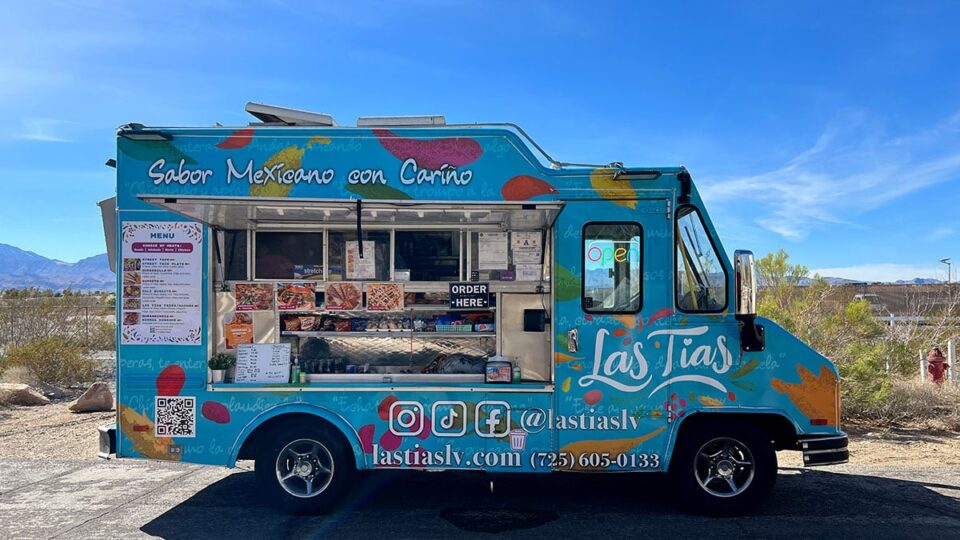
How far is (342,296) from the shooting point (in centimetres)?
592

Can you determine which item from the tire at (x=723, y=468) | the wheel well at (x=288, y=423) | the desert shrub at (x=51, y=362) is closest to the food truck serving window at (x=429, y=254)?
the wheel well at (x=288, y=423)

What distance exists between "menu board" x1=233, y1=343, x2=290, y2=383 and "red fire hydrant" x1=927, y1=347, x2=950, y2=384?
10692 mm

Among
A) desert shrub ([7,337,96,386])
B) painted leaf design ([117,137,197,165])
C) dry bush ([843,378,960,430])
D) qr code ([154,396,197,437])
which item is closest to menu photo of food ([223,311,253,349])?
qr code ([154,396,197,437])

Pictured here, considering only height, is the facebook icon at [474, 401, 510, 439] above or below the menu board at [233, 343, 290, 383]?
below

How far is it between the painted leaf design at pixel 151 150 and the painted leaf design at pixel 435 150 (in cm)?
170

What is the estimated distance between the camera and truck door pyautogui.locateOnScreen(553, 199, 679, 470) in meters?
5.51

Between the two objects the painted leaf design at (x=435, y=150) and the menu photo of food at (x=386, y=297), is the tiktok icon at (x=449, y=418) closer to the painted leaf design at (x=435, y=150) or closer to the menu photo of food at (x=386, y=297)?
the menu photo of food at (x=386, y=297)

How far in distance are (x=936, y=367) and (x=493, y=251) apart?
922cm

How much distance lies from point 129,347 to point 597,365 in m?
3.86

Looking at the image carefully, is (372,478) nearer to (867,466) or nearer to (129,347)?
(129,347)

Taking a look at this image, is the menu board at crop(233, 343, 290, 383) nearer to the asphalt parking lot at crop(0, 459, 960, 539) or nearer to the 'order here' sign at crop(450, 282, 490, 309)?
the asphalt parking lot at crop(0, 459, 960, 539)

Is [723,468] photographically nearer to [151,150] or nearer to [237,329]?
[237,329]

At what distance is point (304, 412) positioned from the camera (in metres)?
5.55

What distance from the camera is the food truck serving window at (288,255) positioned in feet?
20.5
